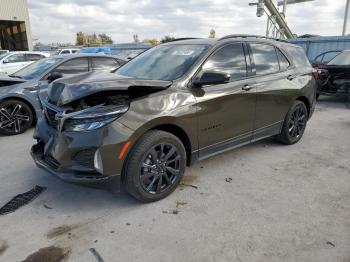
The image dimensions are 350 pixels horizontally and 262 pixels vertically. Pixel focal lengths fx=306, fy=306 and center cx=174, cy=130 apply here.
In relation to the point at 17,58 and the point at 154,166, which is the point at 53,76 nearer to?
the point at 154,166

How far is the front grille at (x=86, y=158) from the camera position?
114 inches

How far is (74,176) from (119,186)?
0.45 m

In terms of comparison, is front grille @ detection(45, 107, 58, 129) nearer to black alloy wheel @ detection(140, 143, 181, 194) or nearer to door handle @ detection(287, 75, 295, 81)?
black alloy wheel @ detection(140, 143, 181, 194)

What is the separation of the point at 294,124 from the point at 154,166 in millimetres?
2973

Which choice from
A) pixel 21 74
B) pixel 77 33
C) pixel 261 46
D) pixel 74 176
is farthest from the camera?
pixel 77 33

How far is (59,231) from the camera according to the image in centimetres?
289

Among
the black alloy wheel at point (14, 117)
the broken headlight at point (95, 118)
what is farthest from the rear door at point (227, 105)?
the black alloy wheel at point (14, 117)

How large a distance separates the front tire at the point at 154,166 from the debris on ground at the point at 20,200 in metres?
1.21

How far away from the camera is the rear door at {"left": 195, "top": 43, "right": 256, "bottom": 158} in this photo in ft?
12.0

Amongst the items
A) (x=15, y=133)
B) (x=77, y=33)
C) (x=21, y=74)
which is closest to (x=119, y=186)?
(x=15, y=133)

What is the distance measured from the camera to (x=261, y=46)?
4473 millimetres

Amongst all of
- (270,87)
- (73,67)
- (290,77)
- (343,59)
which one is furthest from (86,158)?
(343,59)

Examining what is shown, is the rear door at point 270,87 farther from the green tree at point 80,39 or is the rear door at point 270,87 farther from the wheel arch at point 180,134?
the green tree at point 80,39

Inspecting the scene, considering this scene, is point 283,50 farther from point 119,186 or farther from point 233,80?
point 119,186
